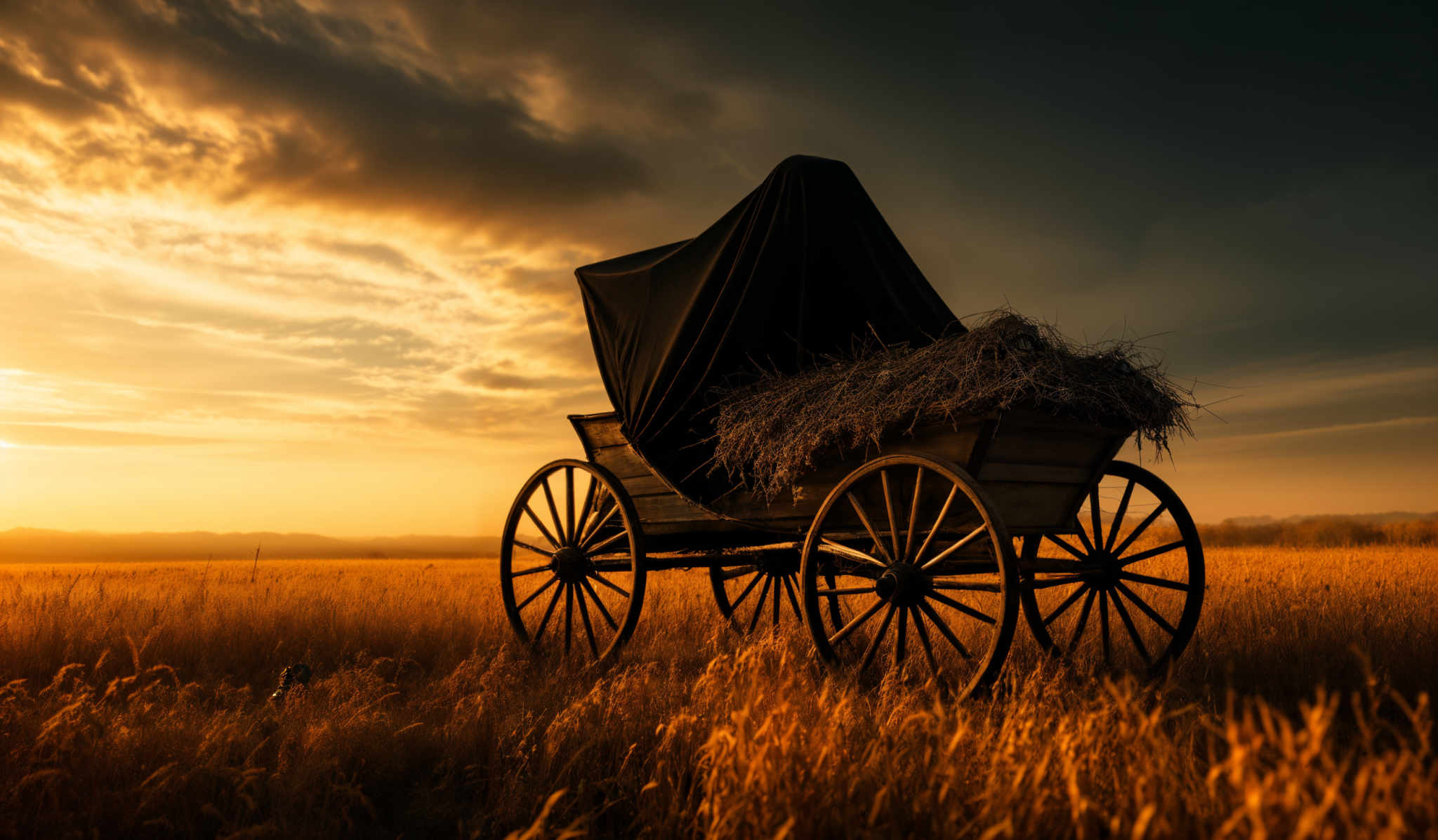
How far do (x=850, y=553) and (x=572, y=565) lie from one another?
2.68 metres

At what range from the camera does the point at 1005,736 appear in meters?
2.73

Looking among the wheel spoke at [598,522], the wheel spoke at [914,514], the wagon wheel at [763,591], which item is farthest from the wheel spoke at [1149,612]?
the wheel spoke at [598,522]

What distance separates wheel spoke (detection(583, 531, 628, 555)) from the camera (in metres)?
6.15

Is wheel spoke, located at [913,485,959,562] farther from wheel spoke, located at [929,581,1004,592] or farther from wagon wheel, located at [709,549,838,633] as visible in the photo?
wagon wheel, located at [709,549,838,633]

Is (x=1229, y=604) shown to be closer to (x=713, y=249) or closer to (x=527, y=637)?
(x=713, y=249)

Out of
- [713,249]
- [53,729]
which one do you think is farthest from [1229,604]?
[53,729]

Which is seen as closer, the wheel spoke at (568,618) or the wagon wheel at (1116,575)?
the wagon wheel at (1116,575)

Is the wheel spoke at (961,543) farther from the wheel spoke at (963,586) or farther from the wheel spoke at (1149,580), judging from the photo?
the wheel spoke at (1149,580)

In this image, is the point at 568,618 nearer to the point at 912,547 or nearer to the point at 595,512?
the point at 595,512

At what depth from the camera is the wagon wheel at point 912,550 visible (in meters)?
3.87

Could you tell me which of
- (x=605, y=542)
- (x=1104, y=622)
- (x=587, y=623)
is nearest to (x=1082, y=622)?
(x=1104, y=622)

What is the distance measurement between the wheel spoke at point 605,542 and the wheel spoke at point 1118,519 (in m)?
3.31

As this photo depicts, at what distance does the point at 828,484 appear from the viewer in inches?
201

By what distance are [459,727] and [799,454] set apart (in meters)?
2.33
